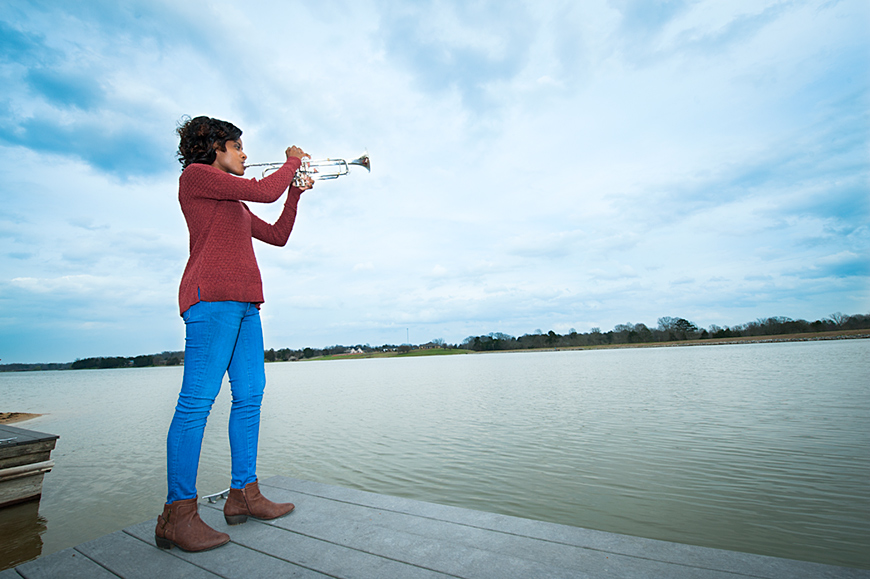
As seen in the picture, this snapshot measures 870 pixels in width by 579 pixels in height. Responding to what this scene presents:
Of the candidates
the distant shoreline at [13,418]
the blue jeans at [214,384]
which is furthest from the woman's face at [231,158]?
the distant shoreline at [13,418]

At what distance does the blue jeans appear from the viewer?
80.6 inches

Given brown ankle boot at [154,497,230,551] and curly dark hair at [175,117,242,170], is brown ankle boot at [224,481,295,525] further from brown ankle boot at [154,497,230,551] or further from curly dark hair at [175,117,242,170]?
curly dark hair at [175,117,242,170]

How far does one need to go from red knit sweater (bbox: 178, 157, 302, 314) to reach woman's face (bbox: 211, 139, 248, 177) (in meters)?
0.22

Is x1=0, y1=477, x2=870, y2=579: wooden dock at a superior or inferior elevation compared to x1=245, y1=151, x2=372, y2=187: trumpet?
inferior

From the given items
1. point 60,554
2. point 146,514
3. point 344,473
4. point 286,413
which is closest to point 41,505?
point 146,514

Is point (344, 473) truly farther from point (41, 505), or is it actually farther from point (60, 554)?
point (60, 554)

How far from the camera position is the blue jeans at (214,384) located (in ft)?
6.72

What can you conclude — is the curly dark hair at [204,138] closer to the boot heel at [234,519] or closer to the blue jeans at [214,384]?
the blue jeans at [214,384]

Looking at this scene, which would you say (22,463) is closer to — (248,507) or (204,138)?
(248,507)

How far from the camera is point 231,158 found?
250 cm

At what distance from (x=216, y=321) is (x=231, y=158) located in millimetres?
989

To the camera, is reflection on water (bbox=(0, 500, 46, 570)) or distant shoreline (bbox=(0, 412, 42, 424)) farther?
distant shoreline (bbox=(0, 412, 42, 424))

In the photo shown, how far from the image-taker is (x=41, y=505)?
507 centimetres

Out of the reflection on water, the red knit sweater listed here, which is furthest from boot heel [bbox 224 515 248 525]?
the reflection on water
